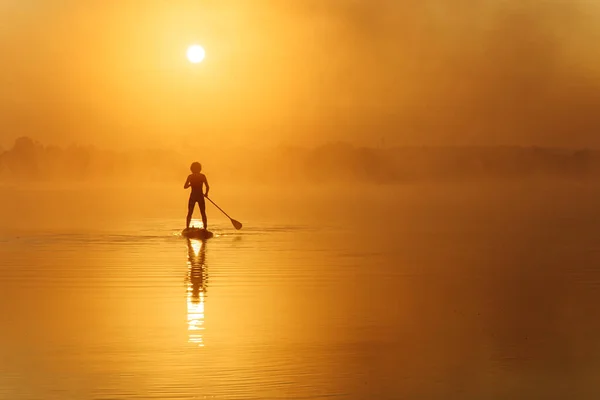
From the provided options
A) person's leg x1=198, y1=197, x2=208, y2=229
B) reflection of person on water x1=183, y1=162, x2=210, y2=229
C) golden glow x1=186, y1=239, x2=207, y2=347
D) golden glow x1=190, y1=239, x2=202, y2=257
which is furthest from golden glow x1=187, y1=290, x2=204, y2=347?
reflection of person on water x1=183, y1=162, x2=210, y2=229

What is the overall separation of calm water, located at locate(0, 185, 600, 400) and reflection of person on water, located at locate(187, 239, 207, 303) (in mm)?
86

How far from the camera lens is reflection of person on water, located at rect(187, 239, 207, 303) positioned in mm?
15560

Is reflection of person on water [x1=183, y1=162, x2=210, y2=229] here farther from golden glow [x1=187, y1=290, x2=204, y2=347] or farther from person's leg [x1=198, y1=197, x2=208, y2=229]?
golden glow [x1=187, y1=290, x2=204, y2=347]

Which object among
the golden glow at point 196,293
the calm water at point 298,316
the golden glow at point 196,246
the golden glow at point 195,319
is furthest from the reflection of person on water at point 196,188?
the golden glow at point 195,319

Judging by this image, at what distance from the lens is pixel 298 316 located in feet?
43.0

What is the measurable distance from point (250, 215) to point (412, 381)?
87.6 ft

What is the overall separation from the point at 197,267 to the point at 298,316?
5.94m

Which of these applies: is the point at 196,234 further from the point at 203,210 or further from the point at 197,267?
the point at 197,267

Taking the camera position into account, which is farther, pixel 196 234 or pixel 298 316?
pixel 196 234

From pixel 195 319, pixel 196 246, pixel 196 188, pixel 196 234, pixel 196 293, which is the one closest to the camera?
pixel 195 319

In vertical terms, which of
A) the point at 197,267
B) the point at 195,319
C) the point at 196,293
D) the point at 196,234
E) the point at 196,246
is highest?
the point at 196,234

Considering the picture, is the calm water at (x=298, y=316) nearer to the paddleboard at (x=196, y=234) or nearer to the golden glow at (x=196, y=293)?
the golden glow at (x=196, y=293)

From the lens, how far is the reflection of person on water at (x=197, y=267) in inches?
613

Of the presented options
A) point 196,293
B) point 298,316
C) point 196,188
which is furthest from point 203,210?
point 298,316
